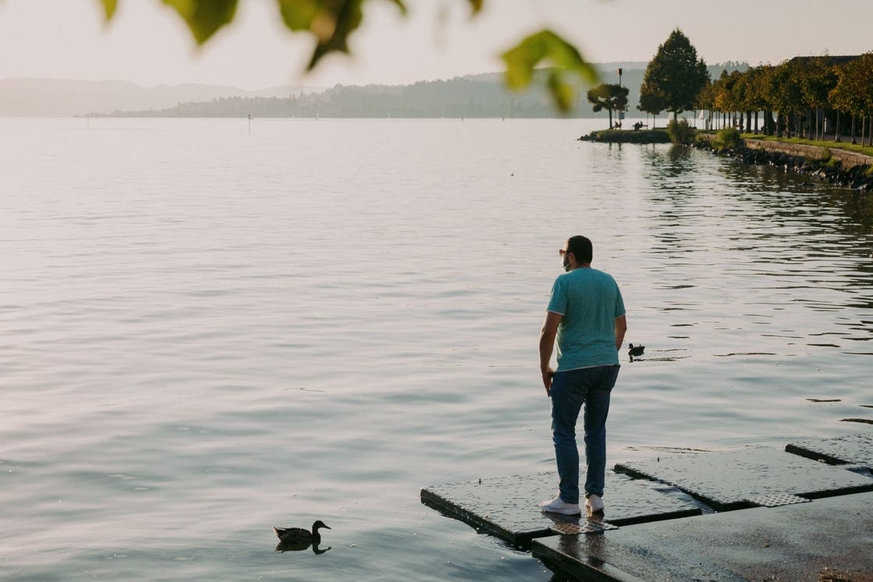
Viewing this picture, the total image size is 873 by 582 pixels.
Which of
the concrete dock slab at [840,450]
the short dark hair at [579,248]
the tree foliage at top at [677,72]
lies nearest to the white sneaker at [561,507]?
the short dark hair at [579,248]

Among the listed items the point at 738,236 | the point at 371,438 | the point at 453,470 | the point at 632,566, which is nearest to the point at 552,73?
the point at 632,566

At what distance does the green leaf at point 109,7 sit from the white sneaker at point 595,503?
302 inches

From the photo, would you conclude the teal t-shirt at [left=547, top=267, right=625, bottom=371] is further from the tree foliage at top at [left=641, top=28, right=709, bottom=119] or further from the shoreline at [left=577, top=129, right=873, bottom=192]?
the tree foliage at top at [left=641, top=28, right=709, bottom=119]

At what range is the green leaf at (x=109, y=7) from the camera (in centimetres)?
300

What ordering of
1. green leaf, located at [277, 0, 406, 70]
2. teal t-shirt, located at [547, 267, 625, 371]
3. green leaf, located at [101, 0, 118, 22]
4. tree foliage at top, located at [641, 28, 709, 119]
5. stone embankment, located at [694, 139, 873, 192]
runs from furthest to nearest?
1. tree foliage at top, located at [641, 28, 709, 119]
2. stone embankment, located at [694, 139, 873, 192]
3. teal t-shirt, located at [547, 267, 625, 371]
4. green leaf, located at [101, 0, 118, 22]
5. green leaf, located at [277, 0, 406, 70]

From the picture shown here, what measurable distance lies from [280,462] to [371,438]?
1.47 meters

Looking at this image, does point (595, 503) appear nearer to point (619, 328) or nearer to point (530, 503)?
point (530, 503)

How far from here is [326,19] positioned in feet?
9.11

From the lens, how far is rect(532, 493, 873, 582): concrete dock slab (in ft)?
27.6

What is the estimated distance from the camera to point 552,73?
308 cm

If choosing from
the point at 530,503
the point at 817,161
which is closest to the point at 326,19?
the point at 530,503

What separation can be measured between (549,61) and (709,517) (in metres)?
7.31

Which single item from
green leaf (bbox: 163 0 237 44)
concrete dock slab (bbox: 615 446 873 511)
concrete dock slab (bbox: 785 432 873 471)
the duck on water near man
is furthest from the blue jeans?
green leaf (bbox: 163 0 237 44)

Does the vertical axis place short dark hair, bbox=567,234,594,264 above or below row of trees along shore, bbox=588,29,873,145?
below
